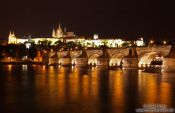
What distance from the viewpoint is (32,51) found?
99625mm

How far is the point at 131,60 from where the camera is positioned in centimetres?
5331

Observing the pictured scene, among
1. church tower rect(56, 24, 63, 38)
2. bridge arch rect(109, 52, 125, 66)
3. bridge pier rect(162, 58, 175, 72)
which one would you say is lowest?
bridge pier rect(162, 58, 175, 72)

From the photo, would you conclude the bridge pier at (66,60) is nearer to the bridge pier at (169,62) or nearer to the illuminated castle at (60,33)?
the bridge pier at (169,62)

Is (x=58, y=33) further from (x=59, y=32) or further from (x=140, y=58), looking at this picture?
(x=140, y=58)

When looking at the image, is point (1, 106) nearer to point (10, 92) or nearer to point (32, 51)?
point (10, 92)

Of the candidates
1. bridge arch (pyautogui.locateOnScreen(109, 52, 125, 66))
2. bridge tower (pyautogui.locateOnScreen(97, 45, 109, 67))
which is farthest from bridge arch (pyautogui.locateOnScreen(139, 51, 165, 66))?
bridge tower (pyautogui.locateOnScreen(97, 45, 109, 67))

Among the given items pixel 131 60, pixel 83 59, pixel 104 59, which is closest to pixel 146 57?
pixel 131 60

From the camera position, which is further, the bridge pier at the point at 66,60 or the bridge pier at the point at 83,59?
the bridge pier at the point at 66,60

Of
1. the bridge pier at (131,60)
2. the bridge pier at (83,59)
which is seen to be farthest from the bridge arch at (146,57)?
the bridge pier at (83,59)

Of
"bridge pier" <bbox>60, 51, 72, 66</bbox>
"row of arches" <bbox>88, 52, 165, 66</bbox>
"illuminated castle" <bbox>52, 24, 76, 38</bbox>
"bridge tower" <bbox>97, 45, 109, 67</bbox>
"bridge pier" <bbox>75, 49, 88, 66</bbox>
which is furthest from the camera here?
"illuminated castle" <bbox>52, 24, 76, 38</bbox>

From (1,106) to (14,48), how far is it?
87811mm

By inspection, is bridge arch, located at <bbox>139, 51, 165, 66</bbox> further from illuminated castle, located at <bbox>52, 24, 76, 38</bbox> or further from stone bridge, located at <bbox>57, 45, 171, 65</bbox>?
illuminated castle, located at <bbox>52, 24, 76, 38</bbox>

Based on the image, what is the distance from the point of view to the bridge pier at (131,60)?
53000mm

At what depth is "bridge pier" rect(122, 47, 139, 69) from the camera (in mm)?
53000
